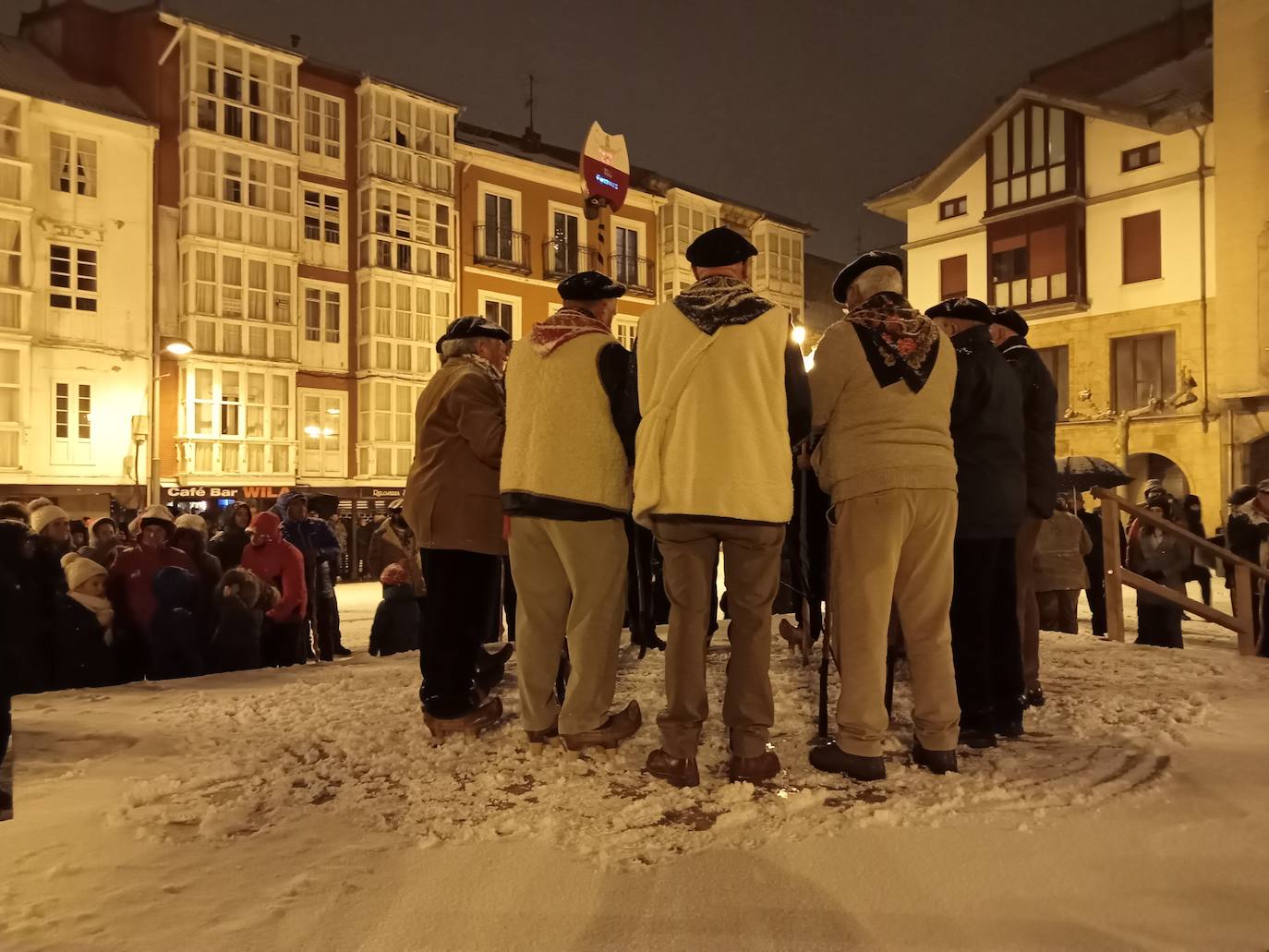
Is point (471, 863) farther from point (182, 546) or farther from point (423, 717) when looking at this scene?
point (182, 546)

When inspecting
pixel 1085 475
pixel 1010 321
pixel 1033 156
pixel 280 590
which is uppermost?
pixel 1033 156

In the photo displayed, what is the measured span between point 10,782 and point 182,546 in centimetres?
417

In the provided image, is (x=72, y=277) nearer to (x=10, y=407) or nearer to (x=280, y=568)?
(x=10, y=407)

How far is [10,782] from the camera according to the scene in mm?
3502

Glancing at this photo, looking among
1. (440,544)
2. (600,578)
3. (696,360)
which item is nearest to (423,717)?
(440,544)

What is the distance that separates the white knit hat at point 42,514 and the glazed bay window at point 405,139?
22.9 m

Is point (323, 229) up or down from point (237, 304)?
up

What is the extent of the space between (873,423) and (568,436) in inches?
48.0

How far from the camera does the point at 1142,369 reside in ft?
88.6

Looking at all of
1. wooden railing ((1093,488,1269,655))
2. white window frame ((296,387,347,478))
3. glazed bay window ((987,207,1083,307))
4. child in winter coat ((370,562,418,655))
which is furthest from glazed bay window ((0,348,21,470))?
glazed bay window ((987,207,1083,307))

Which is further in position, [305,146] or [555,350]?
[305,146]

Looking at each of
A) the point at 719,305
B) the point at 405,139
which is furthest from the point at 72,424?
the point at 719,305

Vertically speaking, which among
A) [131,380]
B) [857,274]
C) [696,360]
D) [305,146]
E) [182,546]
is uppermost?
[305,146]

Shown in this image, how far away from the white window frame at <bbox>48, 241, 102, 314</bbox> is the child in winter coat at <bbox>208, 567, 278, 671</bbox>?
69.1 ft
